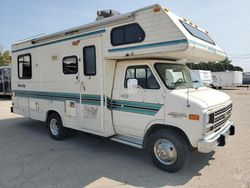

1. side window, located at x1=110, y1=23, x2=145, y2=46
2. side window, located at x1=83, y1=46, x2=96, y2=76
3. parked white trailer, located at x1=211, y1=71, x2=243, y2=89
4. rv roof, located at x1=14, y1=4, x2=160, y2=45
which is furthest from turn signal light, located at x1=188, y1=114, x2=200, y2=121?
parked white trailer, located at x1=211, y1=71, x2=243, y2=89

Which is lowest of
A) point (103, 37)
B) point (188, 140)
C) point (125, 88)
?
point (188, 140)

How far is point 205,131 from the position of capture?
13.9 ft

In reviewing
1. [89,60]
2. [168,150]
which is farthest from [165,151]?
[89,60]

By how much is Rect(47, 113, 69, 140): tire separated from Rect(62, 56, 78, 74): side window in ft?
4.73

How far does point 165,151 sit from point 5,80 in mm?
16597


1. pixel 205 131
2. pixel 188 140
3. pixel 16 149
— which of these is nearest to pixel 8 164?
pixel 16 149

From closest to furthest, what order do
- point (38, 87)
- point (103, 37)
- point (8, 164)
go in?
point (8, 164), point (103, 37), point (38, 87)

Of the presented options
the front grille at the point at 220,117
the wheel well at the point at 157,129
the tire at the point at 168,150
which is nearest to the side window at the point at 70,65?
the wheel well at the point at 157,129

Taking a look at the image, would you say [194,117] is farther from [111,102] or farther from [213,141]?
[111,102]

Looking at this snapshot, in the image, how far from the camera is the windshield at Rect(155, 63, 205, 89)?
4.82 meters

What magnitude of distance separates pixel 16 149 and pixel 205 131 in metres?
4.71

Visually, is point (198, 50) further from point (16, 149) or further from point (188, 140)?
point (16, 149)

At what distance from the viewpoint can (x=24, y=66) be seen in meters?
7.89

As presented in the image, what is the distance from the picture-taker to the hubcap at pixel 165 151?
15.1 feet
